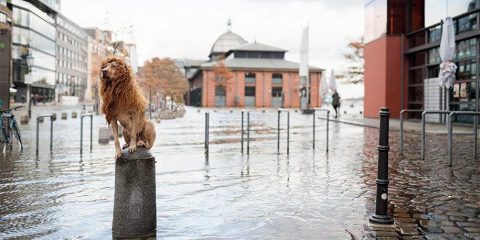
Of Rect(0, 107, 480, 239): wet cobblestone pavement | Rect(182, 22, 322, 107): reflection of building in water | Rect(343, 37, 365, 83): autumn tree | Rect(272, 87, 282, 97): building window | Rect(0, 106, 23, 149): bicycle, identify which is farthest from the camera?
Rect(272, 87, 282, 97): building window

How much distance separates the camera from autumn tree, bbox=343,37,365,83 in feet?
190

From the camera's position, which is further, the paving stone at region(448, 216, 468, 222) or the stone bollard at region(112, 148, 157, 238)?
the paving stone at region(448, 216, 468, 222)

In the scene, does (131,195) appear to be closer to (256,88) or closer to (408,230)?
(408,230)

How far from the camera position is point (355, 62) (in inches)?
2298

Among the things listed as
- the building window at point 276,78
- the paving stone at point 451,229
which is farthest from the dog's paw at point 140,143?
the building window at point 276,78

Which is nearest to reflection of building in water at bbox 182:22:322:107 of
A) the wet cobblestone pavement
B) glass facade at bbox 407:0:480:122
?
glass facade at bbox 407:0:480:122

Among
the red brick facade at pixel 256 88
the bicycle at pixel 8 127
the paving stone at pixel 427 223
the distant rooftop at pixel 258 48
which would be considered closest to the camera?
the paving stone at pixel 427 223

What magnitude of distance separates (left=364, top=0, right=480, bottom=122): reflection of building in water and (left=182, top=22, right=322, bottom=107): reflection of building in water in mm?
52485

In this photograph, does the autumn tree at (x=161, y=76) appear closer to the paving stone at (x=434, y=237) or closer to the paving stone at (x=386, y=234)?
the paving stone at (x=386, y=234)

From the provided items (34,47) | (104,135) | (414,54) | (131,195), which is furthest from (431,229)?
(34,47)

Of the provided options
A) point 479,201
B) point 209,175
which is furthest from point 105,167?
point 479,201

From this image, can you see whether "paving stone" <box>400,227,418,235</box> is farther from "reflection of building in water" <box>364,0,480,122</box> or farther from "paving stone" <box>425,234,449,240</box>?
"reflection of building in water" <box>364,0,480,122</box>

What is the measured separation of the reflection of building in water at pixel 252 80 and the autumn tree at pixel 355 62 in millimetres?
29966

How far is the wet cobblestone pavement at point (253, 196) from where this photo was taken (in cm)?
515
